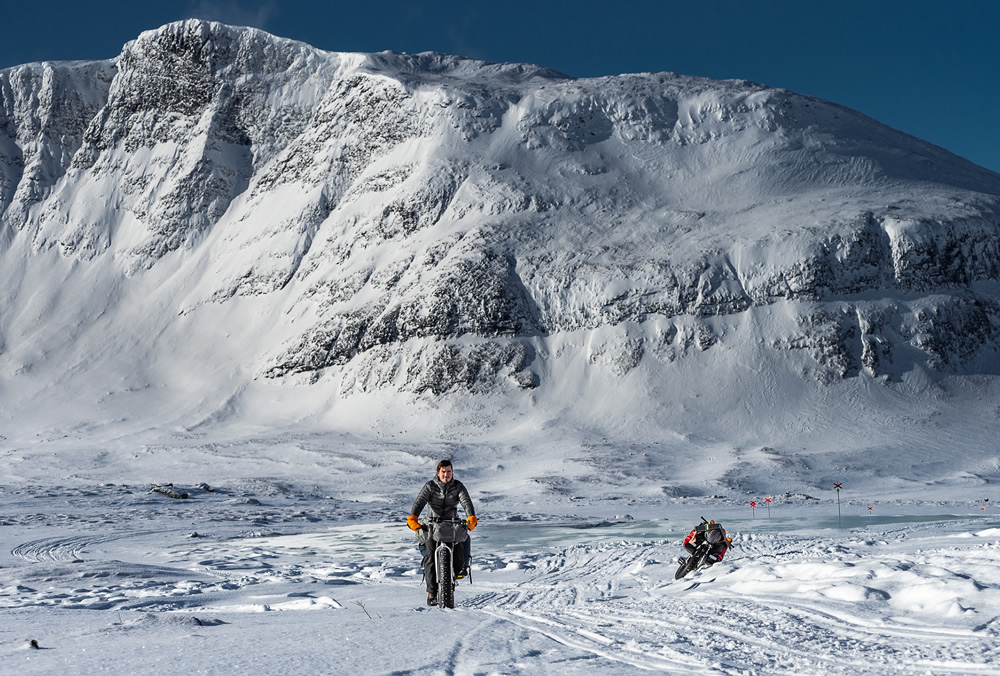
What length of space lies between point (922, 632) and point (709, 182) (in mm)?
83812

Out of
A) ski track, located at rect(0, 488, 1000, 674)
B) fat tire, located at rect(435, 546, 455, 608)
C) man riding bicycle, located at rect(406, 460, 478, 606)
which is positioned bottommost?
ski track, located at rect(0, 488, 1000, 674)

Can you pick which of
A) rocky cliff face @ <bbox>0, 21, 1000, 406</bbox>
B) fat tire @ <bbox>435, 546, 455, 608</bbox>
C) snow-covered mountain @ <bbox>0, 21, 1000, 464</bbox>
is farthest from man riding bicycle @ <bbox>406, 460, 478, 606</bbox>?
rocky cliff face @ <bbox>0, 21, 1000, 406</bbox>

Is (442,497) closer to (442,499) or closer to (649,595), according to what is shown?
(442,499)

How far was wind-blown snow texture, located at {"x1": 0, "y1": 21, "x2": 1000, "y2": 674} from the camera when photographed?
902 cm

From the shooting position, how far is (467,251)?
7938 cm

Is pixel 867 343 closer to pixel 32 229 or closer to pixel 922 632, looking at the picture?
pixel 922 632

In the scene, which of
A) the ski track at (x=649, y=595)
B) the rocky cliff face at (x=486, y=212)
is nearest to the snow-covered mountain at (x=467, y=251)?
the rocky cliff face at (x=486, y=212)

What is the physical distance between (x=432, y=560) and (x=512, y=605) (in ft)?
4.25

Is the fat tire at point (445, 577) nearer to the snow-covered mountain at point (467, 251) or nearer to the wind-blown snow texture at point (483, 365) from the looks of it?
the wind-blown snow texture at point (483, 365)

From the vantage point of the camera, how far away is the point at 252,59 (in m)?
114

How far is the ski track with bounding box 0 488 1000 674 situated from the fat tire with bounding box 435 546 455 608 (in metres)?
0.42

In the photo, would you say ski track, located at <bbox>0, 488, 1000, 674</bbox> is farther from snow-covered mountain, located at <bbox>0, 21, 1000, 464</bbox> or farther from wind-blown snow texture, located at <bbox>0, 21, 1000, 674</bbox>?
snow-covered mountain, located at <bbox>0, 21, 1000, 464</bbox>

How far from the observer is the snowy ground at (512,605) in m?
6.55

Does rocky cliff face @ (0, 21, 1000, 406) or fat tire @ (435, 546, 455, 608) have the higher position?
rocky cliff face @ (0, 21, 1000, 406)
